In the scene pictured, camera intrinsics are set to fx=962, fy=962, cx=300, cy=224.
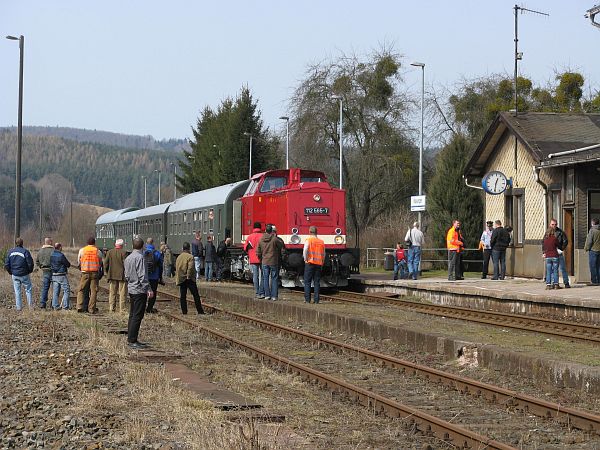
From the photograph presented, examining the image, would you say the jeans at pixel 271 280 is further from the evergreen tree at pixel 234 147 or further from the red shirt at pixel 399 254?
the evergreen tree at pixel 234 147

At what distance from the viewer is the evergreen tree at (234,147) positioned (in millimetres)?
67375

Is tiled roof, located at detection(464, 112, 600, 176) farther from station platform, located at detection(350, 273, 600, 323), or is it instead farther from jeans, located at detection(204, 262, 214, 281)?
jeans, located at detection(204, 262, 214, 281)

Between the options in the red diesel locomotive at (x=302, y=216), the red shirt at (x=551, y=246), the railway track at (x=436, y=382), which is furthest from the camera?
the red diesel locomotive at (x=302, y=216)

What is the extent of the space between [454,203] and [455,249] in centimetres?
1254

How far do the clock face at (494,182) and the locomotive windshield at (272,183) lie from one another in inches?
239

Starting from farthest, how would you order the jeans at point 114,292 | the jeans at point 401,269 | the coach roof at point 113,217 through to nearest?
the coach roof at point 113,217
the jeans at point 401,269
the jeans at point 114,292

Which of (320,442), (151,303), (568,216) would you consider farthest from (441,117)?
(320,442)

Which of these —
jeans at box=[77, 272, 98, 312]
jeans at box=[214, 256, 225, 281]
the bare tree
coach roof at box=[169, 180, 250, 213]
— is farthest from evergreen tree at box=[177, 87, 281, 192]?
jeans at box=[77, 272, 98, 312]

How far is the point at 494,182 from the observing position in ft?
94.7

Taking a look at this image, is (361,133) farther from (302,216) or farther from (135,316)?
(135,316)

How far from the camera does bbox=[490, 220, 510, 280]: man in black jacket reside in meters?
26.9

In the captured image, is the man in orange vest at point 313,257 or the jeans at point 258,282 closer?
the man in orange vest at point 313,257

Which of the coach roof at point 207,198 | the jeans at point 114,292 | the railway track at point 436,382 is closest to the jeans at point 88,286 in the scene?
the jeans at point 114,292

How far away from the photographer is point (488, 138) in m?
31.9
